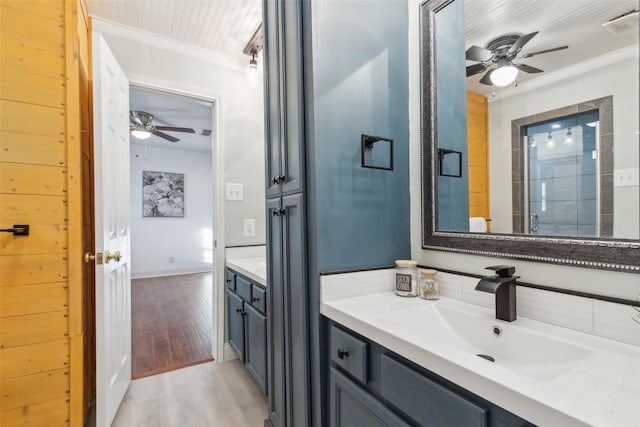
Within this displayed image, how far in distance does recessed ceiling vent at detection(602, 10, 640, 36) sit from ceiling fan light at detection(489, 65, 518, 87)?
9.7 inches

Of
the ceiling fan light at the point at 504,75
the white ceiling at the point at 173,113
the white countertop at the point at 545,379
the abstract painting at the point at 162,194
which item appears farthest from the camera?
the abstract painting at the point at 162,194

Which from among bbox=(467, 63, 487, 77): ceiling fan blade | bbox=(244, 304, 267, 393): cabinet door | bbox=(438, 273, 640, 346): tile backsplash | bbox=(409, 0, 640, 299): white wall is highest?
bbox=(467, 63, 487, 77): ceiling fan blade

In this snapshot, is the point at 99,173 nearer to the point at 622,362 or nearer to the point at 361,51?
the point at 361,51

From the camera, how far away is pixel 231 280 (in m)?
2.37

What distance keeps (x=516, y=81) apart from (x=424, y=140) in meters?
0.37

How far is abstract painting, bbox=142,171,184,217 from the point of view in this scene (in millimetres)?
6020

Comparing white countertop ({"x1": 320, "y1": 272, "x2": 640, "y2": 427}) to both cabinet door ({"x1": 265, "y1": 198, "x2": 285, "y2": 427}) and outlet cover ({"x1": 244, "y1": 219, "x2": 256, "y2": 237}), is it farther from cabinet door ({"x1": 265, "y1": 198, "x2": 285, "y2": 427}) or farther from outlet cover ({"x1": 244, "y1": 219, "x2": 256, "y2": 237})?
outlet cover ({"x1": 244, "y1": 219, "x2": 256, "y2": 237})

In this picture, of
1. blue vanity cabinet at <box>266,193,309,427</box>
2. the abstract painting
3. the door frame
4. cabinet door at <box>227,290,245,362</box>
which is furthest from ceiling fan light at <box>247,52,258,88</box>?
the abstract painting

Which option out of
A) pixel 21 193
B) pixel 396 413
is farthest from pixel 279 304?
pixel 21 193

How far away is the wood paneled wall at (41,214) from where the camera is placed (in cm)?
150

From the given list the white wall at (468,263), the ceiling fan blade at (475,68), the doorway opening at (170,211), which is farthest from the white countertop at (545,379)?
the doorway opening at (170,211)

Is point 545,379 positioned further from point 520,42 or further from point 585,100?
point 520,42

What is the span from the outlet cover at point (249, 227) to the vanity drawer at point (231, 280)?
36 centimetres

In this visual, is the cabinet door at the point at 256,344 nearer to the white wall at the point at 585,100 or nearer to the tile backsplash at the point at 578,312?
the tile backsplash at the point at 578,312
